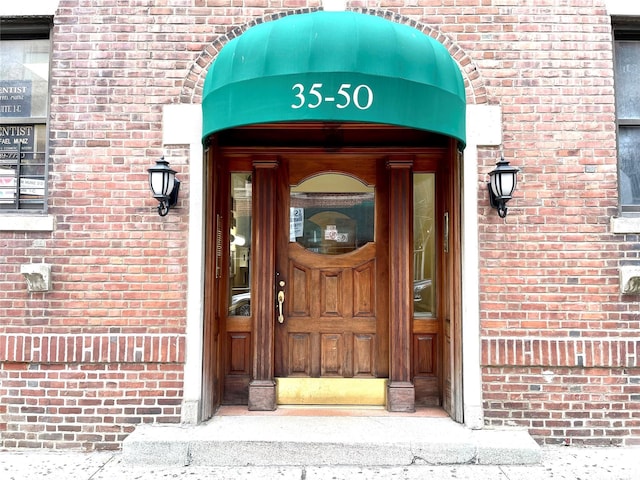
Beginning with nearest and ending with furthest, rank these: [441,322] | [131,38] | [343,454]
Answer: [343,454] < [131,38] < [441,322]

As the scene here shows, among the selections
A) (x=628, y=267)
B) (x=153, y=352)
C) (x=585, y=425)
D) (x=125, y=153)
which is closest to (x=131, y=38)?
(x=125, y=153)

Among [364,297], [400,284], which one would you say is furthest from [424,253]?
[364,297]

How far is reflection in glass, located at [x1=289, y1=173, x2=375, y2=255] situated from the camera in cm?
467

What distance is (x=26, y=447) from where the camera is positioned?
3.94 metres

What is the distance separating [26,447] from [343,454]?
2.81 metres

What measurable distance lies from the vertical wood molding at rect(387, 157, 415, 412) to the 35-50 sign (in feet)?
4.75

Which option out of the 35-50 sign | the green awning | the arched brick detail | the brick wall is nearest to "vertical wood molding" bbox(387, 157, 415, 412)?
the brick wall

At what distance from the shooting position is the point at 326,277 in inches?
182

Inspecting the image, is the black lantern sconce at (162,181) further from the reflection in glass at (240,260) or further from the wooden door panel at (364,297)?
the wooden door panel at (364,297)

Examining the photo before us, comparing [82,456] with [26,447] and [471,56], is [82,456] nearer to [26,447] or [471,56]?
[26,447]

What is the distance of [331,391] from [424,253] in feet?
5.59

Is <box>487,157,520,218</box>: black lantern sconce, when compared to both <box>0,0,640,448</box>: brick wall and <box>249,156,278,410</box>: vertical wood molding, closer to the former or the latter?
<box>0,0,640,448</box>: brick wall

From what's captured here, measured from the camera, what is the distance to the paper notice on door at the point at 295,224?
15.3 ft

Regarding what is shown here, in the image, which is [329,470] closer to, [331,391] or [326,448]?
[326,448]
